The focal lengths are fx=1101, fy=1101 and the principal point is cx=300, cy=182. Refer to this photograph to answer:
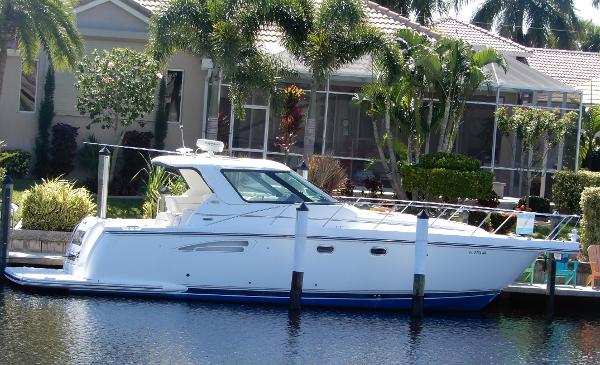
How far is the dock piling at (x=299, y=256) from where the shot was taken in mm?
17034

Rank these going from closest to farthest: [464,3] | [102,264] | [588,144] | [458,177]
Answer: [102,264] < [458,177] < [588,144] < [464,3]

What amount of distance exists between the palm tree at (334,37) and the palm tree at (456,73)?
1.64m

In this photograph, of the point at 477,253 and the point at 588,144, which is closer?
the point at 477,253

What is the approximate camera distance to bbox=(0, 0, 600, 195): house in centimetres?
2927

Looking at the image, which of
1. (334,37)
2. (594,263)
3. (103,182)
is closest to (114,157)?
(334,37)

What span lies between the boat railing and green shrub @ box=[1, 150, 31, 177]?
9.04 m

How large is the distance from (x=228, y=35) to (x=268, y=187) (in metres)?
7.74

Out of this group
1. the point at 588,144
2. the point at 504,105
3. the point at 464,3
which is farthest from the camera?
the point at 464,3

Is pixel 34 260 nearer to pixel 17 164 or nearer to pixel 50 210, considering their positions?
pixel 50 210

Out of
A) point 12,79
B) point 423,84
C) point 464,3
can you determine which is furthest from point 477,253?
point 464,3

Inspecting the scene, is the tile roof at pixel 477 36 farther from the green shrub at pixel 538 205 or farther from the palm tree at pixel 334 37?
the green shrub at pixel 538 205

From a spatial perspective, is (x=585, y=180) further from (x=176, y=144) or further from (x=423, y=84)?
(x=176, y=144)

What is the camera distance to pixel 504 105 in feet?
95.9

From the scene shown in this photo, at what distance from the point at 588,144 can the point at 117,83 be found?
1757 cm
